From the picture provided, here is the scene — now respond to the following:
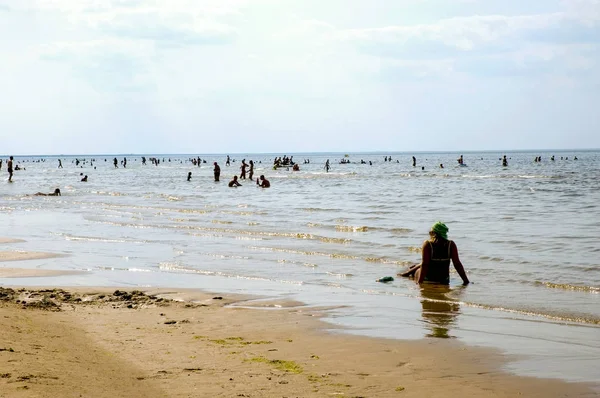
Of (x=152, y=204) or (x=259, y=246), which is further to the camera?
(x=152, y=204)

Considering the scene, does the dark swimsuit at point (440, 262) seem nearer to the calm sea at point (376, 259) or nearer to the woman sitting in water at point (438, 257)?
the woman sitting in water at point (438, 257)

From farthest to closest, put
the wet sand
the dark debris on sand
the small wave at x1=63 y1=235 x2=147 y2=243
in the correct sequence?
the small wave at x1=63 y1=235 x2=147 y2=243 → the wet sand → the dark debris on sand

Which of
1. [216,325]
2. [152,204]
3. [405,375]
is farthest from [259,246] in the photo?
[152,204]

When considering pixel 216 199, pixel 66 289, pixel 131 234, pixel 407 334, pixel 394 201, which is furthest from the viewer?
pixel 216 199

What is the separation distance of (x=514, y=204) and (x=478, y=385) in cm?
2322

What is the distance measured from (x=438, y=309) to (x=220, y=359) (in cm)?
397

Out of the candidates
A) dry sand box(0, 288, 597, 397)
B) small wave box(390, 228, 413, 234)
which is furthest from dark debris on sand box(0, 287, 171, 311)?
small wave box(390, 228, 413, 234)

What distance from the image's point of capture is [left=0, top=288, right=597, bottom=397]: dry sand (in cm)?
554

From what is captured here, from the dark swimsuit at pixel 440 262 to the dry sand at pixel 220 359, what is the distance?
333 cm

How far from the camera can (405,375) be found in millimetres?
6188

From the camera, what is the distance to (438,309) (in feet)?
31.5

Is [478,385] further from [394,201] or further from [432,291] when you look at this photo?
[394,201]

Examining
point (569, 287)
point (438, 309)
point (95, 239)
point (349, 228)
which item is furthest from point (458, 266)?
point (95, 239)

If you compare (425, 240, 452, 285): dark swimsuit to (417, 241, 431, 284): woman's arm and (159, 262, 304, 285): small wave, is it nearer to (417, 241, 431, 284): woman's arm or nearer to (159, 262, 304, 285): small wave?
(417, 241, 431, 284): woman's arm
